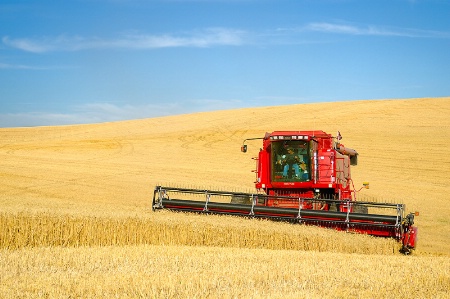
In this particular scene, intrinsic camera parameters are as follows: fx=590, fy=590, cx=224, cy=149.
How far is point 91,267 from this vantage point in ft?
25.0

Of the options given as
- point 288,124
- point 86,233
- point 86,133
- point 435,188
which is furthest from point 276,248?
point 86,133

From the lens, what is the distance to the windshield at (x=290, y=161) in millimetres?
13891

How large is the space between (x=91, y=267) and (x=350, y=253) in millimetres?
4875

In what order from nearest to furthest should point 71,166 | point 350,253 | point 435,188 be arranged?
1. point 350,253
2. point 435,188
3. point 71,166

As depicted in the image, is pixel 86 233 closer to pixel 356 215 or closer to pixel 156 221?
pixel 156 221

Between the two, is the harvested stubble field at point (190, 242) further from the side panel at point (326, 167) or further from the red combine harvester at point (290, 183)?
the side panel at point (326, 167)

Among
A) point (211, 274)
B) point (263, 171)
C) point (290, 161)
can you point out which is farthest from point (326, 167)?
point (211, 274)

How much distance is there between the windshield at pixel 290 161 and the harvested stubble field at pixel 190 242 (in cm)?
261

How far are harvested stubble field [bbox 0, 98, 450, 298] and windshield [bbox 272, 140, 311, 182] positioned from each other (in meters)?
2.61

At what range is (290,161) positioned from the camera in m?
14.0

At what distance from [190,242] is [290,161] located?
409 cm

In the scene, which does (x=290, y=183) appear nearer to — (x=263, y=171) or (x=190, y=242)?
(x=263, y=171)

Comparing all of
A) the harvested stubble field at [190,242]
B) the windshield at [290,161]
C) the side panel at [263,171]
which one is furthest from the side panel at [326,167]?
the harvested stubble field at [190,242]

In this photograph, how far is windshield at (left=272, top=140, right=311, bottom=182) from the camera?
13.9 metres
